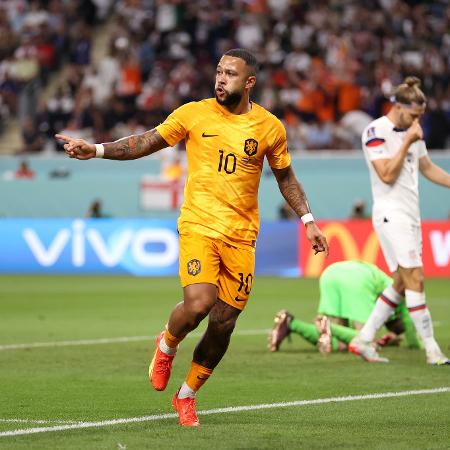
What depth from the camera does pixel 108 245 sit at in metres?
23.8

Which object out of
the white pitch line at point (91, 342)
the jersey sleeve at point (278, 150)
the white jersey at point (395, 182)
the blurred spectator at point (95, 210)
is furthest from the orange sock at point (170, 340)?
the blurred spectator at point (95, 210)

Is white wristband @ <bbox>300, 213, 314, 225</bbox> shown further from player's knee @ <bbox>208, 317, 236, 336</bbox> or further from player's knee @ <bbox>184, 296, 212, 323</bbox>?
player's knee @ <bbox>184, 296, 212, 323</bbox>

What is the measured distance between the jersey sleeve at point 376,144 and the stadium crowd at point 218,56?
14931 millimetres

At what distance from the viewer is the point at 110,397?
8742mm

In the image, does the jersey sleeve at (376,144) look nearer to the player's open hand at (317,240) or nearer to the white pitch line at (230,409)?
the white pitch line at (230,409)

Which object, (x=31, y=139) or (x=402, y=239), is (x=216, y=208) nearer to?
(x=402, y=239)

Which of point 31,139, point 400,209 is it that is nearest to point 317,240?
point 400,209

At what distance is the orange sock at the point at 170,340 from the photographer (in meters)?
7.70

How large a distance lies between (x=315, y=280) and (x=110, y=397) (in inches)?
547

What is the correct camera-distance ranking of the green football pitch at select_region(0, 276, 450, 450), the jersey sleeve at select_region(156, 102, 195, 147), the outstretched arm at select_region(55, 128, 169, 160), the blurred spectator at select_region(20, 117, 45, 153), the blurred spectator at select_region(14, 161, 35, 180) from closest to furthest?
the green football pitch at select_region(0, 276, 450, 450)
the outstretched arm at select_region(55, 128, 169, 160)
the jersey sleeve at select_region(156, 102, 195, 147)
the blurred spectator at select_region(14, 161, 35, 180)
the blurred spectator at select_region(20, 117, 45, 153)

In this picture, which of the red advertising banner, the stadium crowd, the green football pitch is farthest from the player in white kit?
the stadium crowd

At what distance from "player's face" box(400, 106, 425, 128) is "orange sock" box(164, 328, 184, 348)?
4.17 m

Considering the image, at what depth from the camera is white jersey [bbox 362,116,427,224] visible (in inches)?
434

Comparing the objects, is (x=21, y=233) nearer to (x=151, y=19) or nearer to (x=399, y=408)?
(x=151, y=19)
